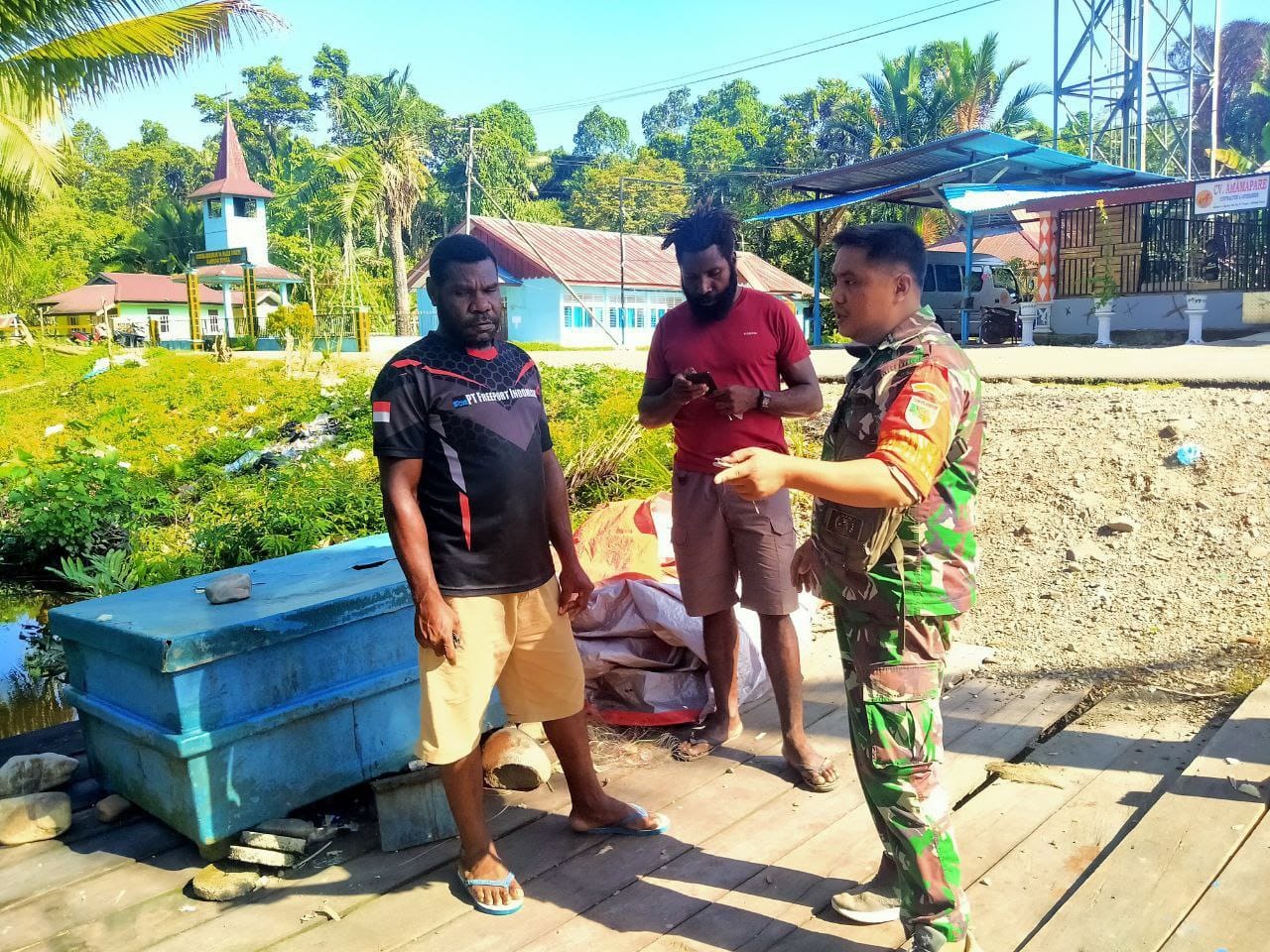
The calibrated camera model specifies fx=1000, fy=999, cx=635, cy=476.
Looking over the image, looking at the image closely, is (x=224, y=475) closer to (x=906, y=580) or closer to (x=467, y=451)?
(x=467, y=451)

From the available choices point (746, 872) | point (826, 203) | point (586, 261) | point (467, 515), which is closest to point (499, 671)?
point (467, 515)

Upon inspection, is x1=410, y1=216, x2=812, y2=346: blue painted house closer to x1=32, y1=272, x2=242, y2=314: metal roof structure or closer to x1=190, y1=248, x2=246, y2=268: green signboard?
x1=190, y1=248, x2=246, y2=268: green signboard

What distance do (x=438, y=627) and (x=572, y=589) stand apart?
1.58 feet

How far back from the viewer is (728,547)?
3.54 metres

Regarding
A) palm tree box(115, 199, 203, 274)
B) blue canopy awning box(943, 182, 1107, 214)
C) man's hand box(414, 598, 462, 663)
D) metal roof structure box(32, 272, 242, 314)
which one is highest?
palm tree box(115, 199, 203, 274)

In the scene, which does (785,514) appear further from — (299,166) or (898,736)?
(299,166)

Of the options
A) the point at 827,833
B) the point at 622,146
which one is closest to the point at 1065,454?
the point at 827,833

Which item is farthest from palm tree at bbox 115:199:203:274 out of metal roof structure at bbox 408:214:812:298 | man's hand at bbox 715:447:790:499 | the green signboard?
man's hand at bbox 715:447:790:499

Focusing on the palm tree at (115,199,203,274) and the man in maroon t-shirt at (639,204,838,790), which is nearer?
the man in maroon t-shirt at (639,204,838,790)

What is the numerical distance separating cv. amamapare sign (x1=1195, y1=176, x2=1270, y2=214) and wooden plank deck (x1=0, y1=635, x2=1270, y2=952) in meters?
14.2

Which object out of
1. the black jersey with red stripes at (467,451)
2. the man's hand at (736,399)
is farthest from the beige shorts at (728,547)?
the black jersey with red stripes at (467,451)

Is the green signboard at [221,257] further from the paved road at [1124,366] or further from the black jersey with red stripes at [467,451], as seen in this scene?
the black jersey with red stripes at [467,451]

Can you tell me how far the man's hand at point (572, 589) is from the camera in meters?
2.90

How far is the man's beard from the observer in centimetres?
347
